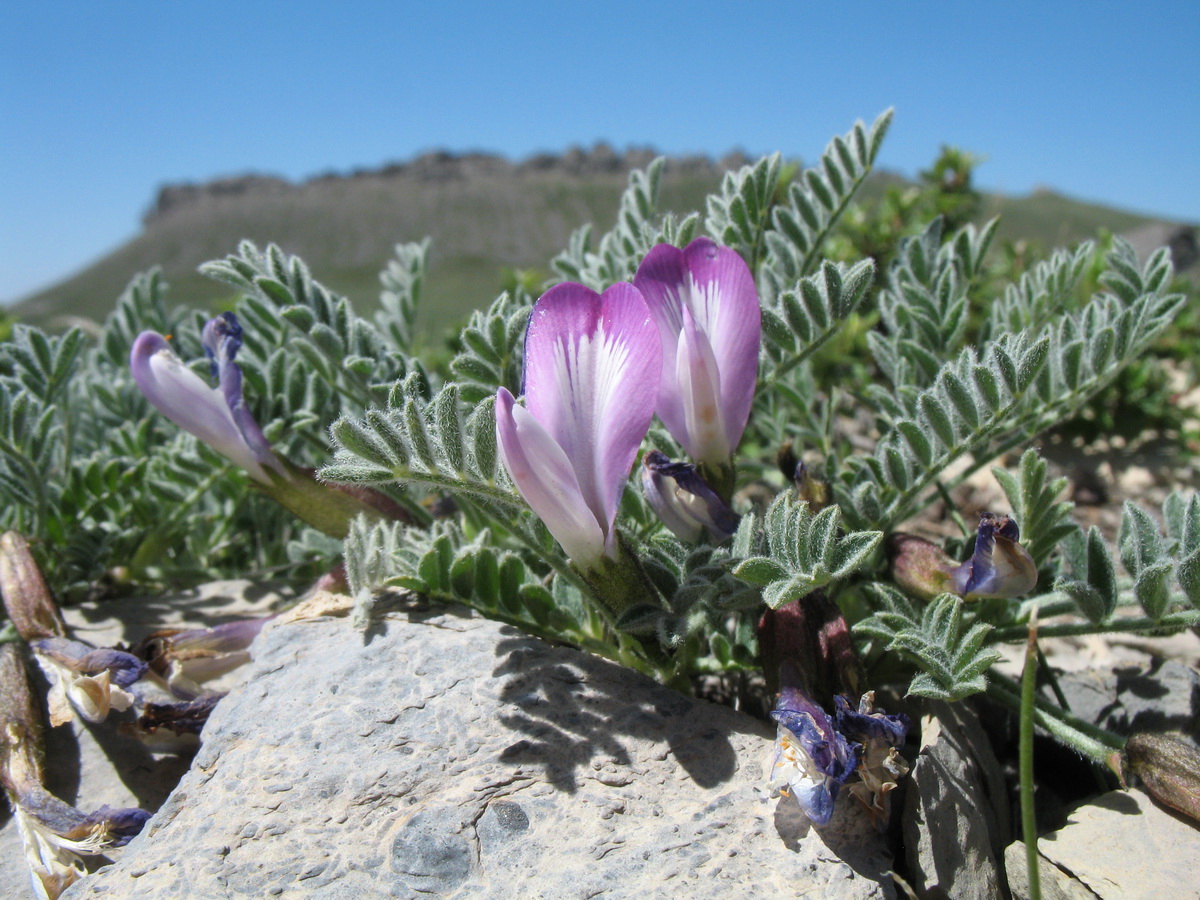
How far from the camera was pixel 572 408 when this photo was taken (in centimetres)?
127

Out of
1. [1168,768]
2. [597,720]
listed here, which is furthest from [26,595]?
[1168,768]

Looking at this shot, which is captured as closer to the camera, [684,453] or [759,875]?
[759,875]

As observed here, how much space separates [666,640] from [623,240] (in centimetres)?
106

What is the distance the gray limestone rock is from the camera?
4.09 feet

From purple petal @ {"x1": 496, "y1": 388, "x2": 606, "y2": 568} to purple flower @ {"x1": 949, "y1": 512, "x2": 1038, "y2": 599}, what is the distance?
1.76ft

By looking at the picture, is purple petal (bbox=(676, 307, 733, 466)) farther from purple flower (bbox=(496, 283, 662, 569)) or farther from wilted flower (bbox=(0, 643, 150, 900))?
wilted flower (bbox=(0, 643, 150, 900))

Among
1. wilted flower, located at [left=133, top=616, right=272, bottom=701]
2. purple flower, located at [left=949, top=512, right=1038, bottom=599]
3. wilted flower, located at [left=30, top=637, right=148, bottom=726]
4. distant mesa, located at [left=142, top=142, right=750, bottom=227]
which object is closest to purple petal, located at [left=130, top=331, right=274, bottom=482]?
wilted flower, located at [left=133, top=616, right=272, bottom=701]

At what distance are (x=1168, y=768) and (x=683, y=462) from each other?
0.81m

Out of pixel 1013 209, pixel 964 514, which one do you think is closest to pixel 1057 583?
pixel 964 514

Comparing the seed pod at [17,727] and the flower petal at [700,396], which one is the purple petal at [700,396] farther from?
the seed pod at [17,727]

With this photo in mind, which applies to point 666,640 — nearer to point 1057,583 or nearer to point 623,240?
point 1057,583

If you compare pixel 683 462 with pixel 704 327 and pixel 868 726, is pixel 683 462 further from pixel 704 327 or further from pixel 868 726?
pixel 868 726

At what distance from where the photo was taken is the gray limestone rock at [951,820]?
1248mm

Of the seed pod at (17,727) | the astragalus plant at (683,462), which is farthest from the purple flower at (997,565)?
the seed pod at (17,727)
